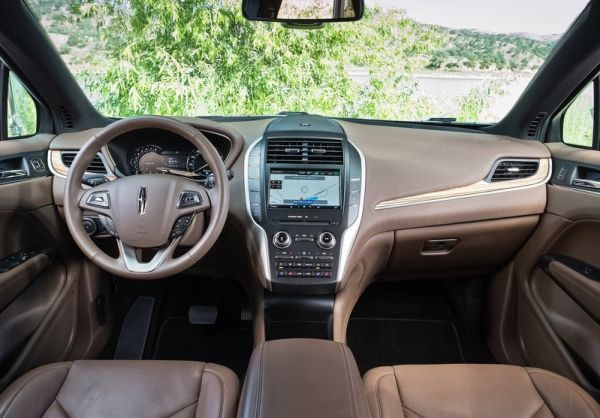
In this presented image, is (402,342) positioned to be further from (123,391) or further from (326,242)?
(123,391)

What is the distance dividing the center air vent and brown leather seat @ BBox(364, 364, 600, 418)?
2.73ft

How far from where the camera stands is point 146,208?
5.39 feet

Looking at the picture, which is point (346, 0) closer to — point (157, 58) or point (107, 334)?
point (157, 58)

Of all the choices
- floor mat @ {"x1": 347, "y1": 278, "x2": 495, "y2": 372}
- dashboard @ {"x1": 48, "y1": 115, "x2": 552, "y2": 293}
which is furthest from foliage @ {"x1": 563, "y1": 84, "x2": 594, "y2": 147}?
floor mat @ {"x1": 347, "y1": 278, "x2": 495, "y2": 372}

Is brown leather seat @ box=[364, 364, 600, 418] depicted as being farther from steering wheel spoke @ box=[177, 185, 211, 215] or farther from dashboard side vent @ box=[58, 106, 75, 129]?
dashboard side vent @ box=[58, 106, 75, 129]

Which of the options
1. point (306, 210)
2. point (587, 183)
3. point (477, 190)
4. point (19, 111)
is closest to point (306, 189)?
point (306, 210)

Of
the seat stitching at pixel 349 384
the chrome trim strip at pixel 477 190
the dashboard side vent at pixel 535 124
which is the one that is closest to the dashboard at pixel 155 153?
the chrome trim strip at pixel 477 190

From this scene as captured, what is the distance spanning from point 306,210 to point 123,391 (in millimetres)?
897

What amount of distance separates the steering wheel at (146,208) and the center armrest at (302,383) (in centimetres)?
49

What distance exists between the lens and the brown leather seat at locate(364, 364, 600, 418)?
4.57ft

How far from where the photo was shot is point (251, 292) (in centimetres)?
224

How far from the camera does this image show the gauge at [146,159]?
206cm

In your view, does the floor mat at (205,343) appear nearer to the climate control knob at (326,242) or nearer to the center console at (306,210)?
the center console at (306,210)

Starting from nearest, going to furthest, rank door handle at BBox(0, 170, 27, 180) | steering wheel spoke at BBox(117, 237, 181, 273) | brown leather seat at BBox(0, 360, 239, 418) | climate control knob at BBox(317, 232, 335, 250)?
brown leather seat at BBox(0, 360, 239, 418) < steering wheel spoke at BBox(117, 237, 181, 273) < door handle at BBox(0, 170, 27, 180) < climate control knob at BBox(317, 232, 335, 250)
